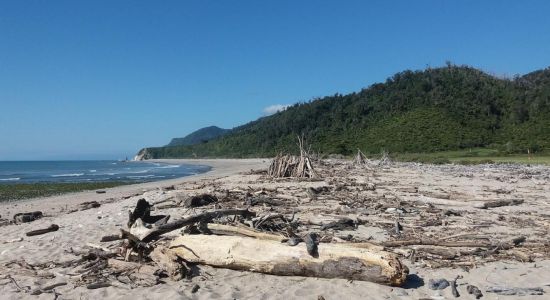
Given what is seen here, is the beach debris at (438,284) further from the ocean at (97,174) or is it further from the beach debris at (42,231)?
the ocean at (97,174)

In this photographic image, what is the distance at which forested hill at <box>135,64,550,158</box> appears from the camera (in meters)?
63.9

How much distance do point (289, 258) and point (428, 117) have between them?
74541mm

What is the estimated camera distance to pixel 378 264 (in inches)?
217

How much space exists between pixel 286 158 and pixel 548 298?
18622 mm

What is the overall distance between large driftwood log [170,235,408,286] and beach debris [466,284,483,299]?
2.58 feet

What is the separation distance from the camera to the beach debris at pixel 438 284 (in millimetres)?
5512

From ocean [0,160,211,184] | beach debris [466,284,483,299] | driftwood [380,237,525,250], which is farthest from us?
ocean [0,160,211,184]

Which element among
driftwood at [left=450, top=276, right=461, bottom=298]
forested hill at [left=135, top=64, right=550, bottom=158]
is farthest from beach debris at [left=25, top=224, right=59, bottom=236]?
forested hill at [left=135, top=64, right=550, bottom=158]

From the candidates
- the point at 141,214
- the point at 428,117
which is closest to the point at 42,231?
the point at 141,214

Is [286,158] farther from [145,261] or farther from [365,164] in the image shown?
[145,261]

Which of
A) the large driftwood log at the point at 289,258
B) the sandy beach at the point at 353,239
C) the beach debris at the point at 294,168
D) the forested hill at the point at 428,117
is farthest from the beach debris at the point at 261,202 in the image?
the forested hill at the point at 428,117

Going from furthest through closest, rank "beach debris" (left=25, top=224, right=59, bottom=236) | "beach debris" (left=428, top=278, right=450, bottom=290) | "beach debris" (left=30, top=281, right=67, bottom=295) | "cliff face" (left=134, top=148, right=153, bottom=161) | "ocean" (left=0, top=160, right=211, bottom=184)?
"cliff face" (left=134, top=148, right=153, bottom=161)
"ocean" (left=0, top=160, right=211, bottom=184)
"beach debris" (left=25, top=224, right=59, bottom=236)
"beach debris" (left=30, top=281, right=67, bottom=295)
"beach debris" (left=428, top=278, right=450, bottom=290)

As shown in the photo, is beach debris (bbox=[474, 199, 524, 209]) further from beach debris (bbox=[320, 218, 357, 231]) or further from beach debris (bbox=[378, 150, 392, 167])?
beach debris (bbox=[378, 150, 392, 167])

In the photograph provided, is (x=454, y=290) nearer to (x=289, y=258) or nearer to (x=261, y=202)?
(x=289, y=258)
